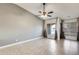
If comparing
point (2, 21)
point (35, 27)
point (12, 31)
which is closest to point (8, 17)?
point (2, 21)

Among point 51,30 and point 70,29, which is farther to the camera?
point 51,30

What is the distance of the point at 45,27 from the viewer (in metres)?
2.17

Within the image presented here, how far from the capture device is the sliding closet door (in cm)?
184

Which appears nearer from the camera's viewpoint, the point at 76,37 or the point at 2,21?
the point at 76,37

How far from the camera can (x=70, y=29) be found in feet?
6.30

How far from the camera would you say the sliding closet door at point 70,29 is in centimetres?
184

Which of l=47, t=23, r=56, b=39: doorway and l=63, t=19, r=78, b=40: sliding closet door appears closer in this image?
l=63, t=19, r=78, b=40: sliding closet door

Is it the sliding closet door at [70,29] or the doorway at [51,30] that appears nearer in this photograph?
the sliding closet door at [70,29]

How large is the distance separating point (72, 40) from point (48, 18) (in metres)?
0.68

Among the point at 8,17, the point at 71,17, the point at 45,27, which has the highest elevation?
the point at 8,17

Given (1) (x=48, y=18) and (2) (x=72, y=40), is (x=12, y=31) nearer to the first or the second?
(1) (x=48, y=18)
